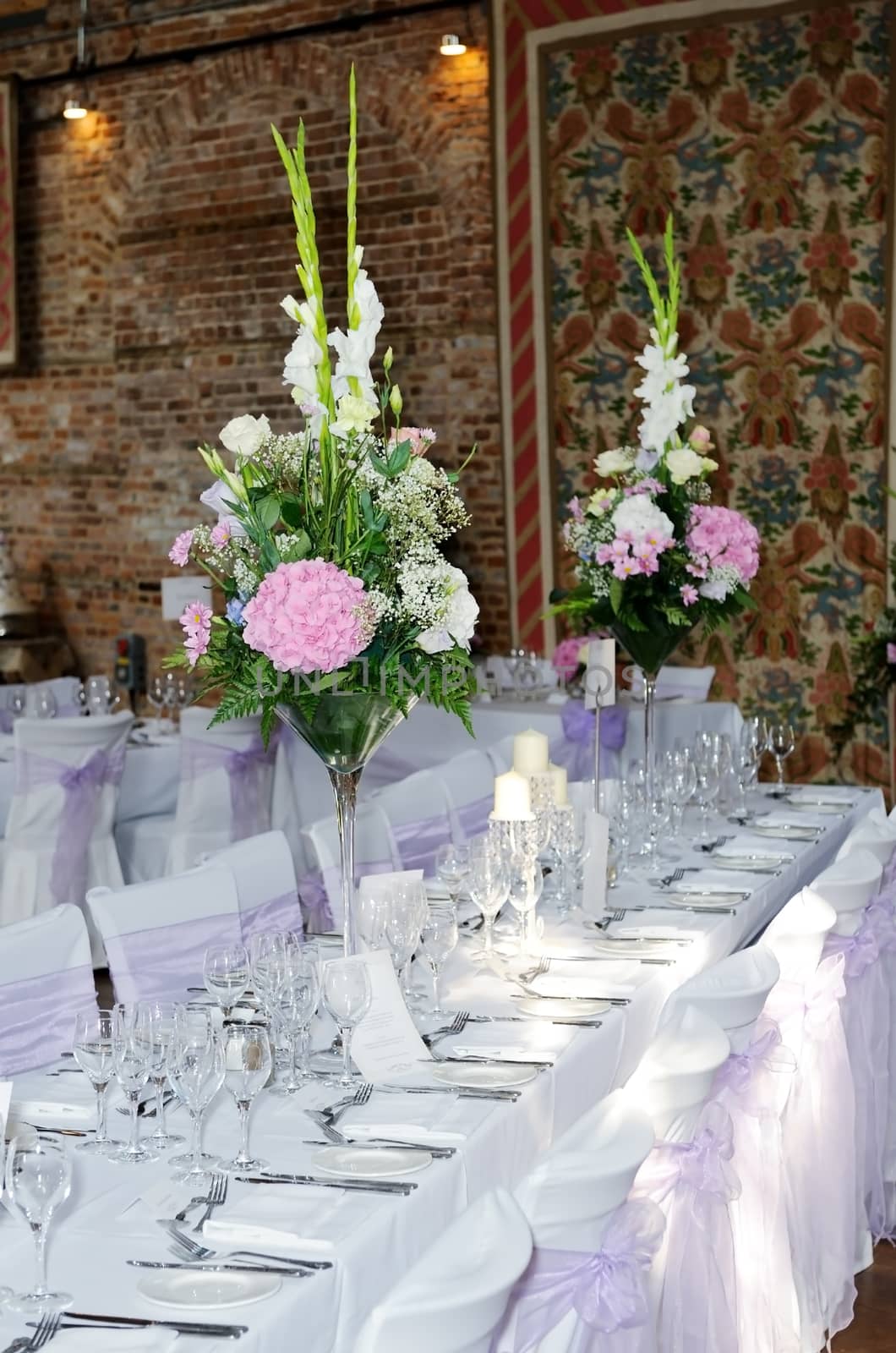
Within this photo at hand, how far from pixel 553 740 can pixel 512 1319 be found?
4476 millimetres

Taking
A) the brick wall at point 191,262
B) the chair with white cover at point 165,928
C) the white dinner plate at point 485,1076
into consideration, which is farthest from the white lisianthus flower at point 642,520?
the brick wall at point 191,262

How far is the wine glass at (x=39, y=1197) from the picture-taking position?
64.3 inches

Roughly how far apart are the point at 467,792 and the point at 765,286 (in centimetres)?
397

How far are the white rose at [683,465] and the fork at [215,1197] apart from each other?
2800mm

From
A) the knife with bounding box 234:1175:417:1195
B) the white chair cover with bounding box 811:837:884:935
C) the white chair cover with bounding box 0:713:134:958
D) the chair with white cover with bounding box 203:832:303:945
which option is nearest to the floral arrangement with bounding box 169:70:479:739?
the chair with white cover with bounding box 203:832:303:945

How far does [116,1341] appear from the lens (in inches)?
61.2

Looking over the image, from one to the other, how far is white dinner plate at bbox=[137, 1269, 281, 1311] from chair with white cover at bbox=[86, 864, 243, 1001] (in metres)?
1.19

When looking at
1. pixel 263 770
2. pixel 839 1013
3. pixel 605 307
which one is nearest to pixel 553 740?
pixel 263 770

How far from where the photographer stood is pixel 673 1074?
213 cm

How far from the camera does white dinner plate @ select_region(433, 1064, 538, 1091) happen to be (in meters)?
2.33

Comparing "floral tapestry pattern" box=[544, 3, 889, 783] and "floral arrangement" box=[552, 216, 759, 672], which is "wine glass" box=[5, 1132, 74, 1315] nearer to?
"floral arrangement" box=[552, 216, 759, 672]

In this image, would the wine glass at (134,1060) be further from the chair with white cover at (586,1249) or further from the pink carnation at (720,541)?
the pink carnation at (720,541)

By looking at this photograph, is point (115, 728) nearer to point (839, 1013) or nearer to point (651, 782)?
point (651, 782)

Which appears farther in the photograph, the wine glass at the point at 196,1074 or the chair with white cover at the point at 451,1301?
the wine glass at the point at 196,1074
